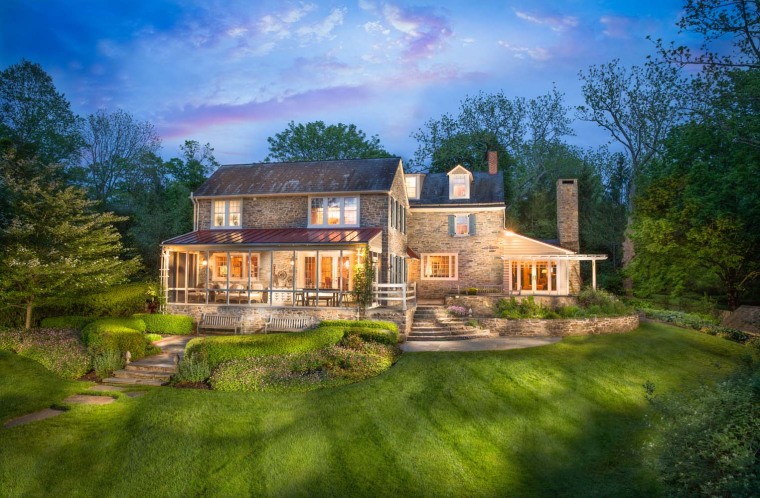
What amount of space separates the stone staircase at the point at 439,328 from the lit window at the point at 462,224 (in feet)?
22.9

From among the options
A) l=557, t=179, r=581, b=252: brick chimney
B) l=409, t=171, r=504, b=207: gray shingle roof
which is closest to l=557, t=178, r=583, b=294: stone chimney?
l=557, t=179, r=581, b=252: brick chimney

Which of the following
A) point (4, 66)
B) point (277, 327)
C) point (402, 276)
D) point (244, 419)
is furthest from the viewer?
point (4, 66)

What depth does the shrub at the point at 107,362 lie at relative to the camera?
483 inches

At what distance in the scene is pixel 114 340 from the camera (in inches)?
516

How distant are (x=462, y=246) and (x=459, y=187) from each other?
Result: 3351mm

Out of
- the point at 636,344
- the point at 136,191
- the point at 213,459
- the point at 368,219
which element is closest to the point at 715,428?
the point at 213,459

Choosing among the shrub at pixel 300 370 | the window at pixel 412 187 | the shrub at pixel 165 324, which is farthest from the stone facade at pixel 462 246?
the shrub at pixel 300 370

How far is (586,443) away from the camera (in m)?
9.99

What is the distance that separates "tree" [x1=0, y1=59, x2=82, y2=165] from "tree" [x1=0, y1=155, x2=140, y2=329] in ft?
52.6

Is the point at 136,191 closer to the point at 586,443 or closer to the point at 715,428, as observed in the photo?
the point at 586,443

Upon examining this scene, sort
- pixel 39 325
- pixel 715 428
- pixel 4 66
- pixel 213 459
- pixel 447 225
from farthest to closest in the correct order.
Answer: pixel 4 66 → pixel 447 225 → pixel 39 325 → pixel 213 459 → pixel 715 428

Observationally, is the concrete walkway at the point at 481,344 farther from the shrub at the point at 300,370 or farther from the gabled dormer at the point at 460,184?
the gabled dormer at the point at 460,184

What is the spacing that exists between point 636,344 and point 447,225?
1143 centimetres

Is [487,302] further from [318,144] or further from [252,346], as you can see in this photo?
[318,144]
